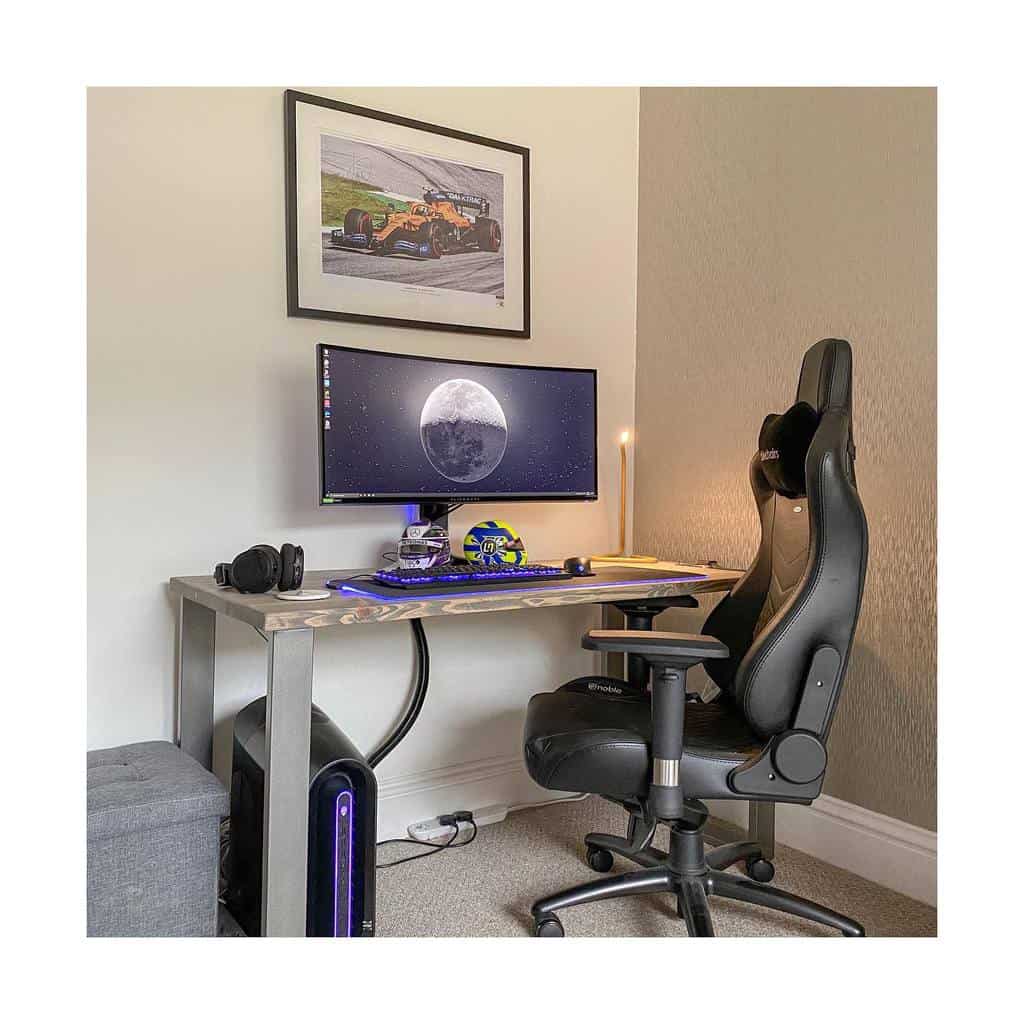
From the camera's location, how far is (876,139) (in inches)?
87.9

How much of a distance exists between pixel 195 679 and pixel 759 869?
4.76ft

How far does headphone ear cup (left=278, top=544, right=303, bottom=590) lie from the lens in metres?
1.86

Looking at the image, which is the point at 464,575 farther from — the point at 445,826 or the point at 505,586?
the point at 445,826

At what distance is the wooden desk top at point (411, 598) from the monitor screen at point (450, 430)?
0.28 metres

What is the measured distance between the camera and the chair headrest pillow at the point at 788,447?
1826 millimetres

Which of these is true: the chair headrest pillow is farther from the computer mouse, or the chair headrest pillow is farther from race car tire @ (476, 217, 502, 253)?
race car tire @ (476, 217, 502, 253)

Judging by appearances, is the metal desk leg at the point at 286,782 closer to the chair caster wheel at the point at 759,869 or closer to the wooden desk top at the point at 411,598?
the wooden desk top at the point at 411,598

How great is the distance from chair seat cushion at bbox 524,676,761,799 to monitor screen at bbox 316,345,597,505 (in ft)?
2.35

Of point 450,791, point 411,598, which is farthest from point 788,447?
point 450,791

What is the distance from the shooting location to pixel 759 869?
2.19 m

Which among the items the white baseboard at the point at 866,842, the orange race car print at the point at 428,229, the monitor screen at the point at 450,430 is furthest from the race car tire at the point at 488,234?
the white baseboard at the point at 866,842

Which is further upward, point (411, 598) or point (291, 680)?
point (411, 598)
